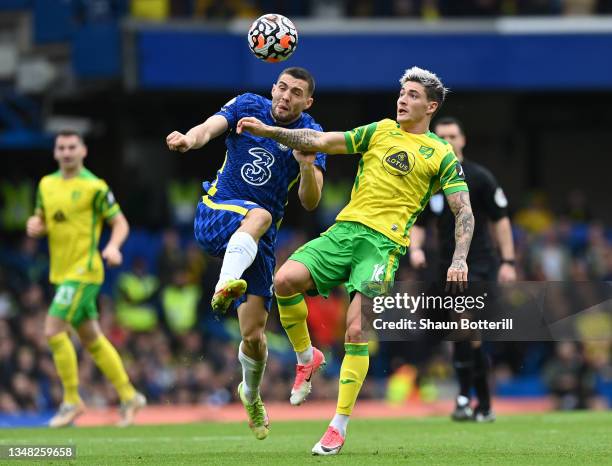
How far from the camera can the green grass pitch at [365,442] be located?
885 cm

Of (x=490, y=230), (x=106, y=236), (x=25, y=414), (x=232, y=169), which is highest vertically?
(x=232, y=169)

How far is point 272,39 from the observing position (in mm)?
9539

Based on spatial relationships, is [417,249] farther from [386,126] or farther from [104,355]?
[386,126]

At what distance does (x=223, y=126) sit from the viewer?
9.55m

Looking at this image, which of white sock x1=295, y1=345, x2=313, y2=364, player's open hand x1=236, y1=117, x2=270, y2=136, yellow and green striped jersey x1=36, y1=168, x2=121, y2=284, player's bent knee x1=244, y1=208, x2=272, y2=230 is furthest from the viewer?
yellow and green striped jersey x1=36, y1=168, x2=121, y2=284

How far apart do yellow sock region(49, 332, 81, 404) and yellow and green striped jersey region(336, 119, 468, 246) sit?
4.74 m

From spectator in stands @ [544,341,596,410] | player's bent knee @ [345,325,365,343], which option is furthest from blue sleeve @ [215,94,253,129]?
spectator in stands @ [544,341,596,410]

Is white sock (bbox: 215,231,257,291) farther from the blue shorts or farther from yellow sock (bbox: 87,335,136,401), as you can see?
yellow sock (bbox: 87,335,136,401)

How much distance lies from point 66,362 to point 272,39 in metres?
4.87

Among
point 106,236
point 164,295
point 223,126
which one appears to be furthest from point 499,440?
point 106,236

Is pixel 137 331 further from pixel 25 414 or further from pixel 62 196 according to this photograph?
pixel 62 196

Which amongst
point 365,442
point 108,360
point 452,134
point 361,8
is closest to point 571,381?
point 452,134

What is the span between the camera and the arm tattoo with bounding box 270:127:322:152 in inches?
351

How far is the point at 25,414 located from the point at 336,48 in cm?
807
